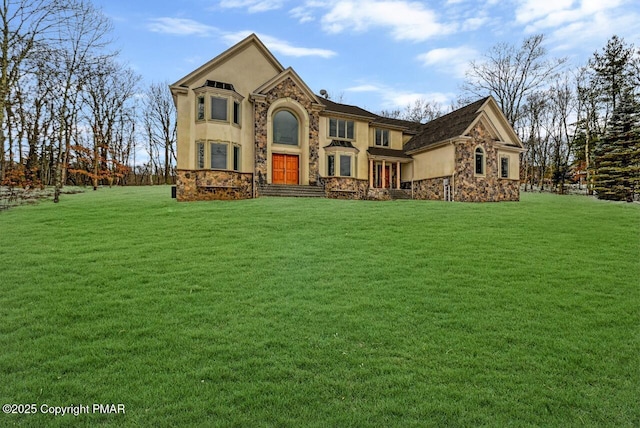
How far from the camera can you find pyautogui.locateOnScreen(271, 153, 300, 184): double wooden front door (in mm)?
21484

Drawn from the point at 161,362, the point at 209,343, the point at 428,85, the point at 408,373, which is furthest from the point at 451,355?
the point at 428,85

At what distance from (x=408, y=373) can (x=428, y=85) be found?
38282 mm

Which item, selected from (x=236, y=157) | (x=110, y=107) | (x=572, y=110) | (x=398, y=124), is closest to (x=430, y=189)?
(x=398, y=124)

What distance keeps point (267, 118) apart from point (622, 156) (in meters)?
23.7

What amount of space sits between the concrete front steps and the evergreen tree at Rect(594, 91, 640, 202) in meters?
20.0

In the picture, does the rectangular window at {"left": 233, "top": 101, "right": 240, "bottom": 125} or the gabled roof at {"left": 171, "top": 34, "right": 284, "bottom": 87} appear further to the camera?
the rectangular window at {"left": 233, "top": 101, "right": 240, "bottom": 125}

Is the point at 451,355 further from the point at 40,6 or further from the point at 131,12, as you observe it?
the point at 40,6

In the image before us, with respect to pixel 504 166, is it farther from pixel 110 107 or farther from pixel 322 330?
pixel 110 107

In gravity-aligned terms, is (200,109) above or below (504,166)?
above

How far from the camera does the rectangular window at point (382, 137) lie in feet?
85.6

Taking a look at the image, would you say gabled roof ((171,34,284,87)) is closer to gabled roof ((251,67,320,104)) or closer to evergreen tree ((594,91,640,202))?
gabled roof ((251,67,320,104))

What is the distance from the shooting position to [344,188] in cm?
2255

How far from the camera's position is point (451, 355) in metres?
4.18

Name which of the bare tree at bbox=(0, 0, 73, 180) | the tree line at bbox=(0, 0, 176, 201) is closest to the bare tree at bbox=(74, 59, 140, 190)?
the tree line at bbox=(0, 0, 176, 201)
